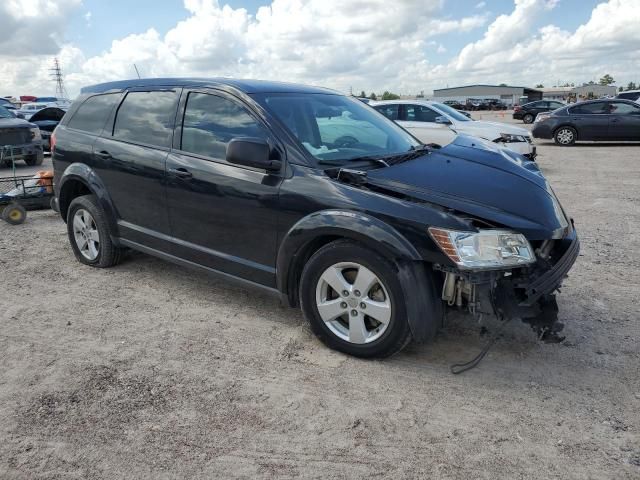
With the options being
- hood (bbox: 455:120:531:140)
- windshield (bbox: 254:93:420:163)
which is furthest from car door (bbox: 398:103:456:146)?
windshield (bbox: 254:93:420:163)

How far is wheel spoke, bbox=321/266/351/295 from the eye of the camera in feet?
11.1

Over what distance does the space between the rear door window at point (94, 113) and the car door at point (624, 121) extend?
52.4 ft

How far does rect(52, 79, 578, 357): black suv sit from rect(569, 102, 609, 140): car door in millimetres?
14412

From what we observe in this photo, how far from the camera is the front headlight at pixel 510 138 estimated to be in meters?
11.5

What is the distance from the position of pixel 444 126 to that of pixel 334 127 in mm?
7956

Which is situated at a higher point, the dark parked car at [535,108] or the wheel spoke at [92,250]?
the dark parked car at [535,108]

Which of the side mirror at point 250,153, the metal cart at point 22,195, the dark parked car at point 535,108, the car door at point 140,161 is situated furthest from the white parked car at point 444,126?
the dark parked car at point 535,108

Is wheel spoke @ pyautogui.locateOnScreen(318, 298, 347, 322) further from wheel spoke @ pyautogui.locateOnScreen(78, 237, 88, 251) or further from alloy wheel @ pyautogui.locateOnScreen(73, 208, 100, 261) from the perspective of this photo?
wheel spoke @ pyautogui.locateOnScreen(78, 237, 88, 251)

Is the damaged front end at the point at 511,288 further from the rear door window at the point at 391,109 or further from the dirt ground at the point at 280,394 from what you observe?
the rear door window at the point at 391,109

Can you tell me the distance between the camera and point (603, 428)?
2781 mm

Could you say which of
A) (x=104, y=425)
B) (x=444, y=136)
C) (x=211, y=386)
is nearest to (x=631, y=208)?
(x=444, y=136)

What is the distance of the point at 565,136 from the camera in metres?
17.3

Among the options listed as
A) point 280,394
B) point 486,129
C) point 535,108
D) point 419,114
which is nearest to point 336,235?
point 280,394

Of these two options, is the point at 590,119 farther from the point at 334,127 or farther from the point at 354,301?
the point at 354,301
